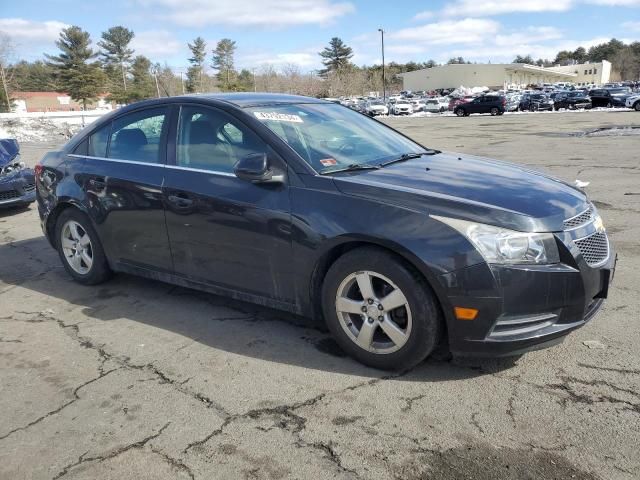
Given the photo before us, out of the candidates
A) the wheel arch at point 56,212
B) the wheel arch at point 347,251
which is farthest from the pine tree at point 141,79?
the wheel arch at point 347,251

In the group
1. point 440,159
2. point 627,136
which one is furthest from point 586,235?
point 627,136

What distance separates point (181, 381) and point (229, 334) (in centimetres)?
68

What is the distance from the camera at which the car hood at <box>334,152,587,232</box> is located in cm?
294

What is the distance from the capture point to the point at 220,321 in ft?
13.6

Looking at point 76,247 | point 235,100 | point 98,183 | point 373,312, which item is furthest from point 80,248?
point 373,312

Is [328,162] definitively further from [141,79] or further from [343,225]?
[141,79]

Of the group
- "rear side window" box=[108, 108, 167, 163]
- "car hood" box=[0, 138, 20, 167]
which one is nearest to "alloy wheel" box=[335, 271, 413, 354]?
"rear side window" box=[108, 108, 167, 163]

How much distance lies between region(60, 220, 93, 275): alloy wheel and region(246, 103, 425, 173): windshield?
7.26 ft

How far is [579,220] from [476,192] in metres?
0.63

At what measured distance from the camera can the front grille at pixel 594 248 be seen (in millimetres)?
3021

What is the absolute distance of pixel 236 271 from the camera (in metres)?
3.79

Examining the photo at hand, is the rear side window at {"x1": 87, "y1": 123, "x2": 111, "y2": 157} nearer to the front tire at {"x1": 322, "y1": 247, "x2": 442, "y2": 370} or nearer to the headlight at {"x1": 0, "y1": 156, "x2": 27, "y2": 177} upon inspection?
the front tire at {"x1": 322, "y1": 247, "x2": 442, "y2": 370}

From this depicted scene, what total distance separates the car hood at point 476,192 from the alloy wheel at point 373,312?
1.66ft

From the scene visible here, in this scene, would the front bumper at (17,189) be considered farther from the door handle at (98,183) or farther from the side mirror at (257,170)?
the side mirror at (257,170)
